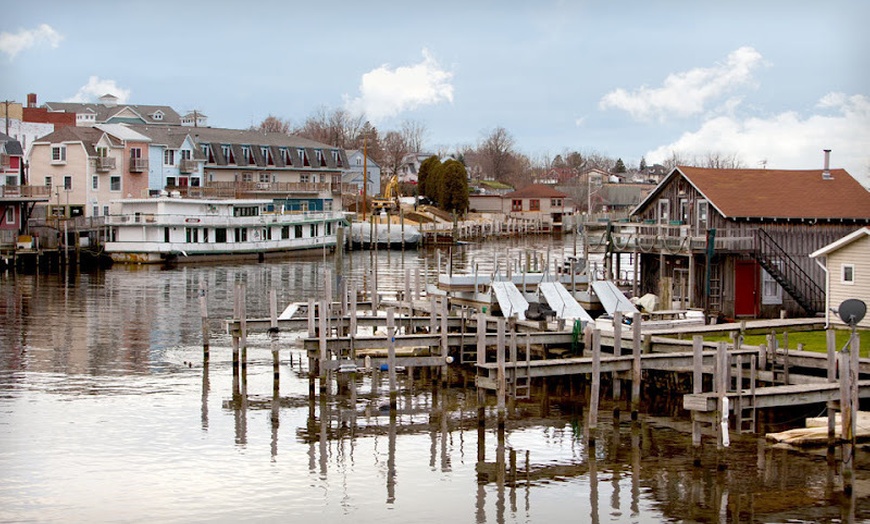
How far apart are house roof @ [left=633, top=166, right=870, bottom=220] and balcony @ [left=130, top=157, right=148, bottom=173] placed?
6220 cm

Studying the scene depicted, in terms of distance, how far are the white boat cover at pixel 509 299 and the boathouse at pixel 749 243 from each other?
6.19m

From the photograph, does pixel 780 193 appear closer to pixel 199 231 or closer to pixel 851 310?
pixel 851 310

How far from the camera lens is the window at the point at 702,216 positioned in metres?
50.0

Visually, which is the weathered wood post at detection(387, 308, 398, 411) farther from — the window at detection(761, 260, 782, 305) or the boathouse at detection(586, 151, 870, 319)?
the window at detection(761, 260, 782, 305)

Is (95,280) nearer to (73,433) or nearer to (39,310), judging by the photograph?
(39,310)

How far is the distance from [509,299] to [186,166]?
74221 millimetres

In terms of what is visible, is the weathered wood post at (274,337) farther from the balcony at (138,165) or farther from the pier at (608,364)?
the balcony at (138,165)

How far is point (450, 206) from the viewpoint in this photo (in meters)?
143

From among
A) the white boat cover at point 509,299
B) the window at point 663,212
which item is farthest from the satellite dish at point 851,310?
the window at point 663,212

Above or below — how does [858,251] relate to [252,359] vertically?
above

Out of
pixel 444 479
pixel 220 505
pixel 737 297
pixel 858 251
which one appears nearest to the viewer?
pixel 220 505

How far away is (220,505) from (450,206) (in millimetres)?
118217

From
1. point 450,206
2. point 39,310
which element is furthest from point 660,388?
point 450,206

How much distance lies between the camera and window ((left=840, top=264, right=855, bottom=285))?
40.4 m
